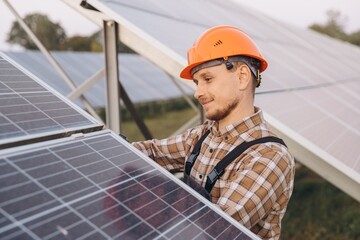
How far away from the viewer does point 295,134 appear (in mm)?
3168

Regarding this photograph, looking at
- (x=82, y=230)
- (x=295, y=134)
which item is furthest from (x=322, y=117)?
(x=82, y=230)

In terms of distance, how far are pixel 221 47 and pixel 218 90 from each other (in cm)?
26

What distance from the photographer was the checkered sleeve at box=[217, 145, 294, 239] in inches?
82.4

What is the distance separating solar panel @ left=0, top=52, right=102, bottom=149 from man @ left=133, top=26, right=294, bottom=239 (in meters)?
0.70

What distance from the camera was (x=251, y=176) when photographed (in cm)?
213

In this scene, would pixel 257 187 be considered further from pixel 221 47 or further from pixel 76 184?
pixel 76 184

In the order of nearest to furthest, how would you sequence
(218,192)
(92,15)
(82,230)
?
(82,230), (218,192), (92,15)

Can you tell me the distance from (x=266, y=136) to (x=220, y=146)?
0.29m

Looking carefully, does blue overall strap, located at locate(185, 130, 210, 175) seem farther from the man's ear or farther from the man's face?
the man's ear

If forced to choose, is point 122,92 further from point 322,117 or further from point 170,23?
point 322,117

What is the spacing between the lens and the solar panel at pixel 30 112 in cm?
190

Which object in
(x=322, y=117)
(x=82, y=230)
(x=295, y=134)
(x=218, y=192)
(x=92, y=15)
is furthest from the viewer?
(x=322, y=117)

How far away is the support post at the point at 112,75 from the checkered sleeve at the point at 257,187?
83.7 inches

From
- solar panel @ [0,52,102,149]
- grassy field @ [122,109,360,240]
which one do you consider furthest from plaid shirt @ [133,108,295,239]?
grassy field @ [122,109,360,240]
